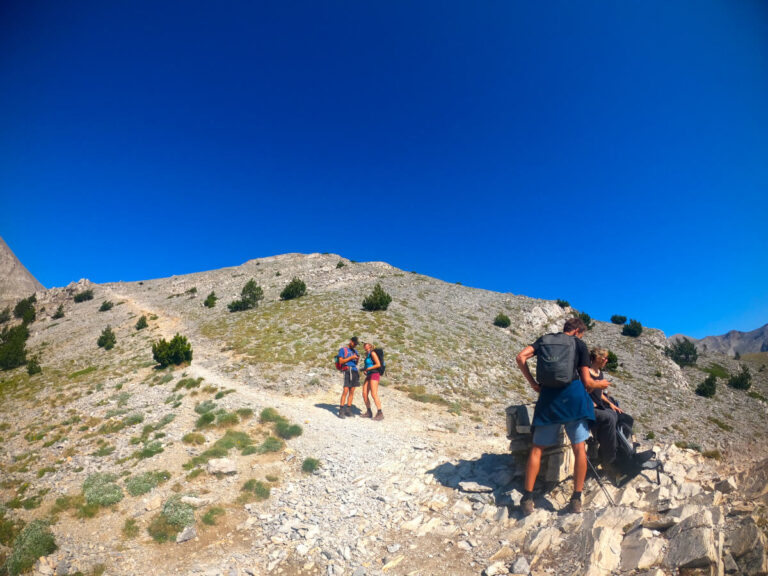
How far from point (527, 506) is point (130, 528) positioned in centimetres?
848

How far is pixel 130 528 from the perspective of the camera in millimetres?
7199

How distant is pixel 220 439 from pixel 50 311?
57756 mm

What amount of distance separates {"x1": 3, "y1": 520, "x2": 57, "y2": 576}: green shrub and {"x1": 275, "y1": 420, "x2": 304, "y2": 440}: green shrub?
591cm

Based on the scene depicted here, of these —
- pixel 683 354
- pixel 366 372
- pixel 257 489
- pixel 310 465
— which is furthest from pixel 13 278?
pixel 683 354

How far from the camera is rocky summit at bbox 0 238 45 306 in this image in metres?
76.9

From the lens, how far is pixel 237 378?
18250 mm

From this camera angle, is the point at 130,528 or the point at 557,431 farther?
the point at 130,528

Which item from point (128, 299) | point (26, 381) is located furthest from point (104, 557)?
point (128, 299)

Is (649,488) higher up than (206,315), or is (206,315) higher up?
(206,315)

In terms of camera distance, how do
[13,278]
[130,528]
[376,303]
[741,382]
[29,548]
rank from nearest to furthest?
[29,548], [130,528], [376,303], [741,382], [13,278]

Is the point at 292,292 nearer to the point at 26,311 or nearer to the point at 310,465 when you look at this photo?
the point at 310,465

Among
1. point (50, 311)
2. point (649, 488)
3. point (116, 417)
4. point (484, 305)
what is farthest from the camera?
point (50, 311)

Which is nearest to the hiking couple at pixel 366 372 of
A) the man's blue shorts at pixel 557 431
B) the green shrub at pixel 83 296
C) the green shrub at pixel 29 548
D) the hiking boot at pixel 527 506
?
the hiking boot at pixel 527 506

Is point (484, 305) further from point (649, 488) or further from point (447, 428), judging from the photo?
point (649, 488)
